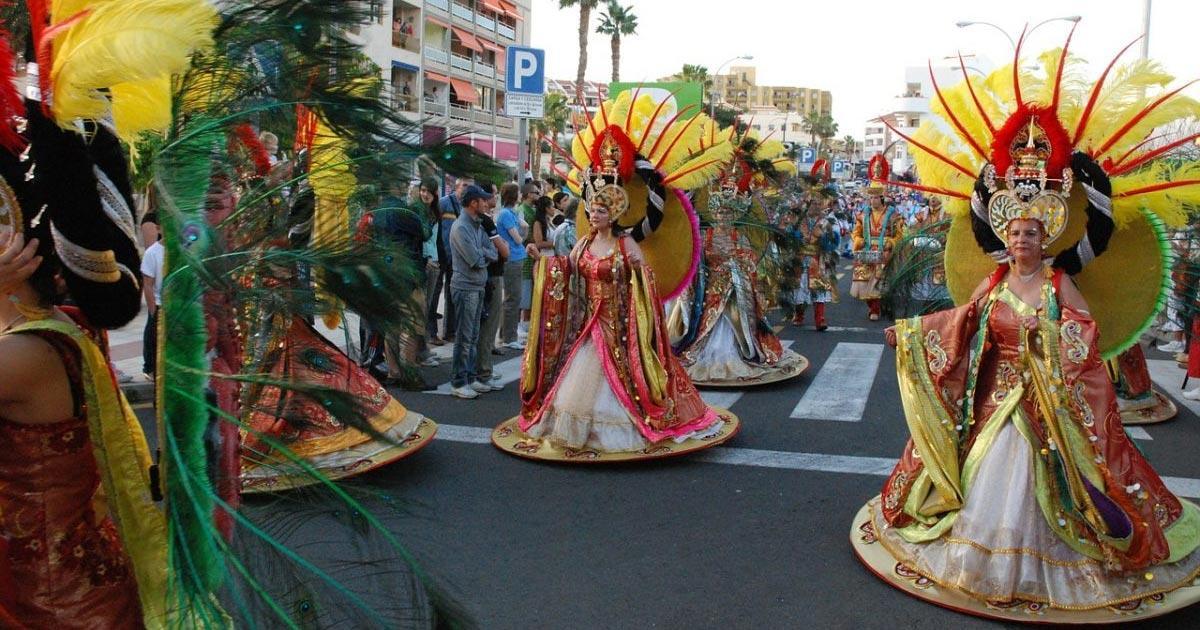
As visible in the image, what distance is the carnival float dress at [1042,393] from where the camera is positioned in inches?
149

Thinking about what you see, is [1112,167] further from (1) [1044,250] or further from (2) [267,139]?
(2) [267,139]

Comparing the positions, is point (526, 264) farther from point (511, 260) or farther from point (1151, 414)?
point (1151, 414)

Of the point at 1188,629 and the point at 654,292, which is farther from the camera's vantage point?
the point at 654,292

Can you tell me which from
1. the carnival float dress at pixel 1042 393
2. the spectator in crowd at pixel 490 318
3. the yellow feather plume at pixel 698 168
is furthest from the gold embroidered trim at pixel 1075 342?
the spectator in crowd at pixel 490 318

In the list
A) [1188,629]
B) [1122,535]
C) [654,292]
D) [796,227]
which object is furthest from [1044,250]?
[796,227]

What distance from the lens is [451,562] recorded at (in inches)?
Result: 172

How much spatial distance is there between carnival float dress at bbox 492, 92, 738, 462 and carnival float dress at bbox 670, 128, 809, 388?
2.00 meters

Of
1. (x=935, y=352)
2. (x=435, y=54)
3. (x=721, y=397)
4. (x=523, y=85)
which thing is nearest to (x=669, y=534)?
(x=935, y=352)

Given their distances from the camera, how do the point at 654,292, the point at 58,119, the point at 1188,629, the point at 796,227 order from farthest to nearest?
1. the point at 796,227
2. the point at 654,292
3. the point at 1188,629
4. the point at 58,119

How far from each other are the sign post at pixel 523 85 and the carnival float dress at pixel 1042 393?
6.09 meters

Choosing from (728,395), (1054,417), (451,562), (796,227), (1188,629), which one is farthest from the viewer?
(796,227)

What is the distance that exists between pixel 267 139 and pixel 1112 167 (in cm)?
366

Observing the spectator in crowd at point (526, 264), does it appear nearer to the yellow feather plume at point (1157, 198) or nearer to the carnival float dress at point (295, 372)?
the yellow feather plume at point (1157, 198)

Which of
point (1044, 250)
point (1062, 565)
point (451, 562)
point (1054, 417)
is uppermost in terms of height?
point (1044, 250)
